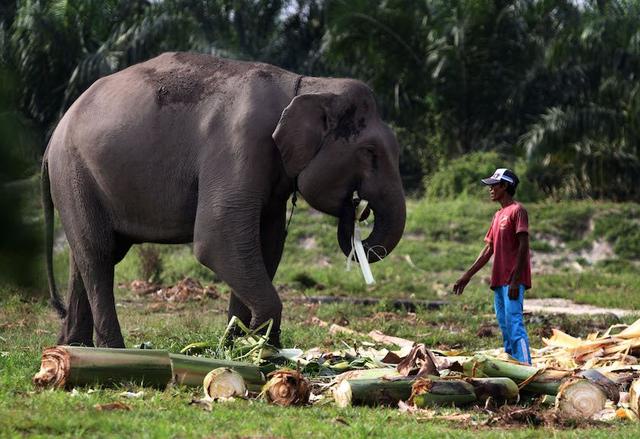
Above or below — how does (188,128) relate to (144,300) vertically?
above

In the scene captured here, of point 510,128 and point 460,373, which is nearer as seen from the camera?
point 460,373

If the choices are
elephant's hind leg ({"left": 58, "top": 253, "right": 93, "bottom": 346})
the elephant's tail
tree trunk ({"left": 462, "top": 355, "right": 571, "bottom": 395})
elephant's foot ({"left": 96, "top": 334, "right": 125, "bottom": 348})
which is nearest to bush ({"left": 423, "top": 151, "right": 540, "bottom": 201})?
the elephant's tail

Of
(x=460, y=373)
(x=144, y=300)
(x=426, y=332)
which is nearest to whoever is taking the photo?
(x=460, y=373)

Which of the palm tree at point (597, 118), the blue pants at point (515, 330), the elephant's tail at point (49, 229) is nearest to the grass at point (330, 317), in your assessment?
the elephant's tail at point (49, 229)

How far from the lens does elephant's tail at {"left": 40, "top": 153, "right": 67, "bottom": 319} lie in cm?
957

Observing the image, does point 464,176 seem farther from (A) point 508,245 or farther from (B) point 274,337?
(B) point 274,337

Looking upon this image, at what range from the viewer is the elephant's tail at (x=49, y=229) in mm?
9570

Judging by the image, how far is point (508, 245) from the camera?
29.7ft

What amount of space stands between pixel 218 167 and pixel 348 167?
3.09 feet

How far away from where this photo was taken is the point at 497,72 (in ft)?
90.3

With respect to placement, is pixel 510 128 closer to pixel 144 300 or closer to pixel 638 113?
pixel 638 113

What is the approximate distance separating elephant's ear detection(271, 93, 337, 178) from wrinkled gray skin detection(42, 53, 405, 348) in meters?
0.01

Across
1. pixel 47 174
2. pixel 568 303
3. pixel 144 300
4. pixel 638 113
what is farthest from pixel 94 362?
pixel 638 113

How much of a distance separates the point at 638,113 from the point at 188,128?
17.3 meters
